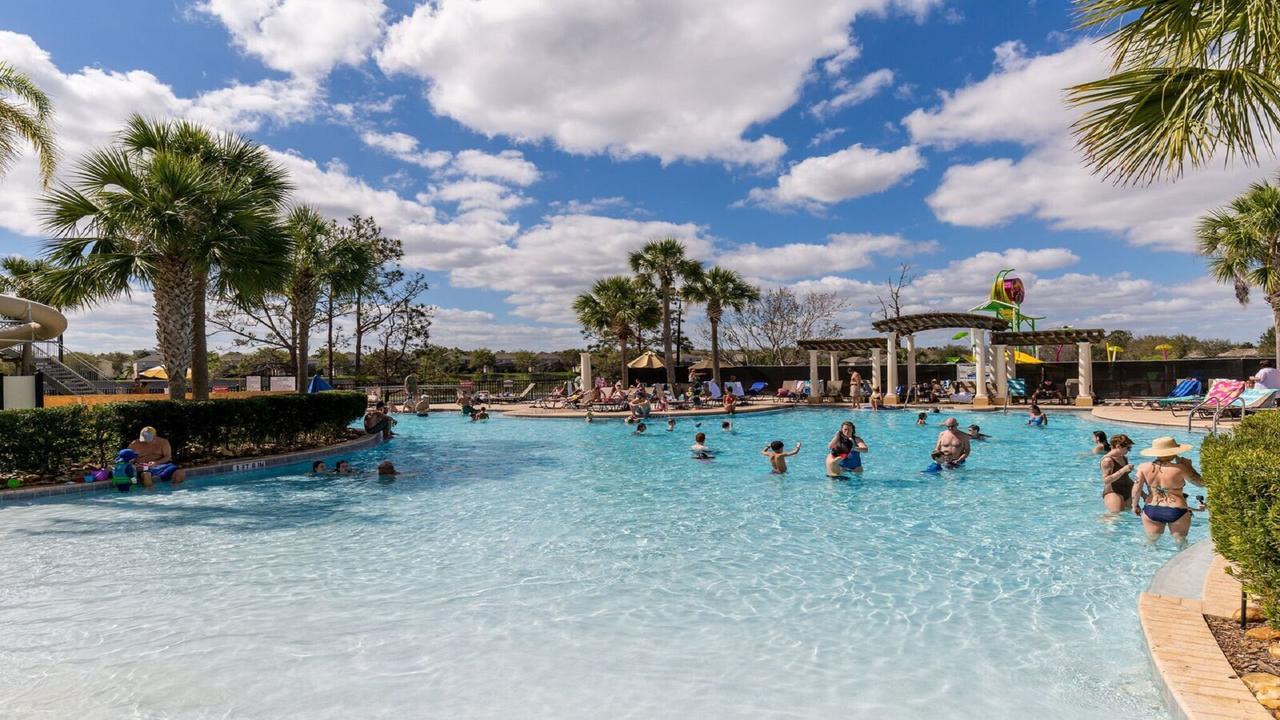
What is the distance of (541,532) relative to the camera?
312 inches

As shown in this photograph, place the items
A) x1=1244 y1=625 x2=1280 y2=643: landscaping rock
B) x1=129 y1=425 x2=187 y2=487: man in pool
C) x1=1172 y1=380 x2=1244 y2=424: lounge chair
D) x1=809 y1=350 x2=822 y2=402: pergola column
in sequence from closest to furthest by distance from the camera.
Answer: x1=1244 y1=625 x2=1280 y2=643: landscaping rock < x1=129 y1=425 x2=187 y2=487: man in pool < x1=1172 y1=380 x2=1244 y2=424: lounge chair < x1=809 y1=350 x2=822 y2=402: pergola column

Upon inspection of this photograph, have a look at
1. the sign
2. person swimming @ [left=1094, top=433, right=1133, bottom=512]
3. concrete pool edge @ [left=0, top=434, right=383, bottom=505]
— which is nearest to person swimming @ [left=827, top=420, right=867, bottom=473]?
person swimming @ [left=1094, top=433, right=1133, bottom=512]

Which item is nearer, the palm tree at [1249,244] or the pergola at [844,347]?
the palm tree at [1249,244]

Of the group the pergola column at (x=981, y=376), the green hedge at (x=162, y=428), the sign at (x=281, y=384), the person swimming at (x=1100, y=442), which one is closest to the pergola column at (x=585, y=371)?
the sign at (x=281, y=384)

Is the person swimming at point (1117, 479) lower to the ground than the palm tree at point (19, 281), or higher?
lower

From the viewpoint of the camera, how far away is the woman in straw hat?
21.7 ft

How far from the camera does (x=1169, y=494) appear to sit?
22.0 ft

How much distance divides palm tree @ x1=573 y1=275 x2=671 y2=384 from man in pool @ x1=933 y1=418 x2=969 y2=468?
20660 millimetres

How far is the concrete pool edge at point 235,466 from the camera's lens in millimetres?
9633

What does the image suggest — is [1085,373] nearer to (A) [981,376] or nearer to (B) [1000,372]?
(B) [1000,372]

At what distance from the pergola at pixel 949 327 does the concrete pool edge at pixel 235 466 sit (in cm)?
2002

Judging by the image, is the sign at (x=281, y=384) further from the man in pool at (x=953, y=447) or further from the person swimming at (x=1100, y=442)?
the person swimming at (x=1100, y=442)

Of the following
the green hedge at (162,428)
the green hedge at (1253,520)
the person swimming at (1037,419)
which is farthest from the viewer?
the person swimming at (1037,419)

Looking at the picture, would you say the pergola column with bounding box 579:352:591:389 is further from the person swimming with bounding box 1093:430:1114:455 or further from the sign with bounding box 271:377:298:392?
the person swimming with bounding box 1093:430:1114:455
